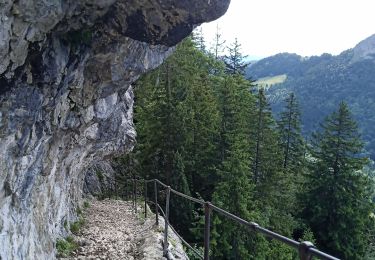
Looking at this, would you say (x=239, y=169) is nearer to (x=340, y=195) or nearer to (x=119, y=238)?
(x=340, y=195)

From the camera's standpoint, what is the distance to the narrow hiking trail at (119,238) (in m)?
8.73

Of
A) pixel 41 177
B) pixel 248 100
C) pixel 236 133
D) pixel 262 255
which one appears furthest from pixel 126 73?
pixel 248 100

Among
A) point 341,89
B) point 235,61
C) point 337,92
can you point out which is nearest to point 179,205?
point 235,61

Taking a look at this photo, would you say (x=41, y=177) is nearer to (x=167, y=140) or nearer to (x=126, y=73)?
(x=126, y=73)

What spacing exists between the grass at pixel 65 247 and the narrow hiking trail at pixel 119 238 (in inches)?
5.1

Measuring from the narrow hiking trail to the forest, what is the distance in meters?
9.12

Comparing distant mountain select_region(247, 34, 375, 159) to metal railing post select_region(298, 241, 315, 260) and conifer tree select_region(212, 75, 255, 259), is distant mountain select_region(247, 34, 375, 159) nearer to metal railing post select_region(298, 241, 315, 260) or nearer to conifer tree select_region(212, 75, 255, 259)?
conifer tree select_region(212, 75, 255, 259)

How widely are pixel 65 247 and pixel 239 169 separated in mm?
15024

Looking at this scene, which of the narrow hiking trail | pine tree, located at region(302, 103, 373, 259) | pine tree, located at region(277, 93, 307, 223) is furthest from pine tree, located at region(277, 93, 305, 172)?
the narrow hiking trail

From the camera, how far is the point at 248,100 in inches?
1324

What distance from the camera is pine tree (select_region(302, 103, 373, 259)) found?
28.6 meters

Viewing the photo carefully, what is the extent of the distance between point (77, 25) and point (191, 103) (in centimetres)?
2312

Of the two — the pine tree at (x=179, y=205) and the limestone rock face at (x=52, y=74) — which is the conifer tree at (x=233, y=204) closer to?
the pine tree at (x=179, y=205)

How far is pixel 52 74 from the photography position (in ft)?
19.6
